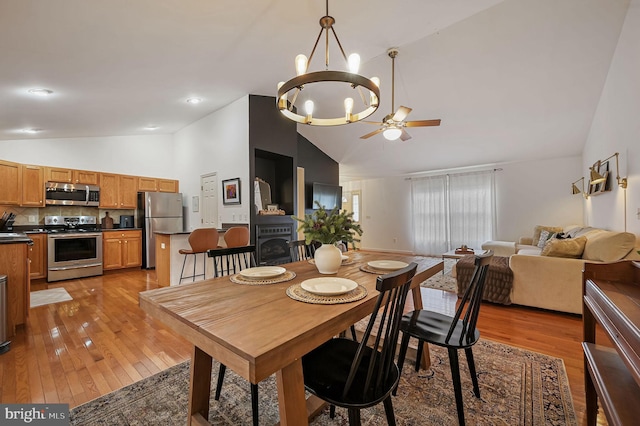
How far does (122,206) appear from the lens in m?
5.52

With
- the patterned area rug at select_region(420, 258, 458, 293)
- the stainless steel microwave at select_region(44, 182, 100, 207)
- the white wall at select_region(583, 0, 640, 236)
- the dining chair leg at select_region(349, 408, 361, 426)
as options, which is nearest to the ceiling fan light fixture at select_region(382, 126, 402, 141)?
the white wall at select_region(583, 0, 640, 236)

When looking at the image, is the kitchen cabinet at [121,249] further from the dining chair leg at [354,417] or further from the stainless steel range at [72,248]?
the dining chair leg at [354,417]

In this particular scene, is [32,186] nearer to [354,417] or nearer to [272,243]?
[272,243]

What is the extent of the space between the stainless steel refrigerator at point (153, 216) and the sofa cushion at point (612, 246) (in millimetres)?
6561

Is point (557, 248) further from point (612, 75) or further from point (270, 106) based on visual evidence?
point (270, 106)

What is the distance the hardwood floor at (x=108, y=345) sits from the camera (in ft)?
5.80

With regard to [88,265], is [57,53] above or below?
above

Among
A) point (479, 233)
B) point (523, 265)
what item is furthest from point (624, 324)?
point (479, 233)

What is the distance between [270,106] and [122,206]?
12.4 ft

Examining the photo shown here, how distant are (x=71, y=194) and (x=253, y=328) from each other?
19.4 ft

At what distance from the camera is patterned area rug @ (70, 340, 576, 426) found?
4.90 ft

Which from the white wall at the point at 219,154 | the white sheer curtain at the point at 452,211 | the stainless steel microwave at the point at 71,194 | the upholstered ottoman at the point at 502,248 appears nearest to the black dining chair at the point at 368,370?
the white wall at the point at 219,154

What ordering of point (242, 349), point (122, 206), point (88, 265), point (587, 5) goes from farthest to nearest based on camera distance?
point (122, 206), point (88, 265), point (587, 5), point (242, 349)

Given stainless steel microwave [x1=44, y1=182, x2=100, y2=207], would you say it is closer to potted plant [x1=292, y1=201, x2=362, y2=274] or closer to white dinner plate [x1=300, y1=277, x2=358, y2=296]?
potted plant [x1=292, y1=201, x2=362, y2=274]
